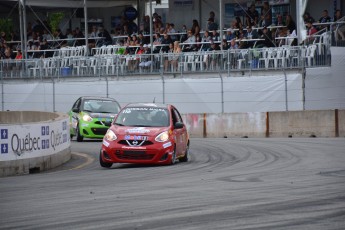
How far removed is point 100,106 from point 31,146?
38.4ft

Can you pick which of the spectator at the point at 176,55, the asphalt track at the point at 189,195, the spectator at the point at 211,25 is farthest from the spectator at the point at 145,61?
the asphalt track at the point at 189,195

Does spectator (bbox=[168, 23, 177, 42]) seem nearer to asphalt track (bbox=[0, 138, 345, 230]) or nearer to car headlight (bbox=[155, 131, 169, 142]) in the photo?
asphalt track (bbox=[0, 138, 345, 230])

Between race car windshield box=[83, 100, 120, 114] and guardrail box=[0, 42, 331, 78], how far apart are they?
4458 mm

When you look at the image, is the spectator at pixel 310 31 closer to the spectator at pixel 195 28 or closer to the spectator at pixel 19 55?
the spectator at pixel 195 28

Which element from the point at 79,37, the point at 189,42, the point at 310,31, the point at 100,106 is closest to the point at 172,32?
the point at 189,42

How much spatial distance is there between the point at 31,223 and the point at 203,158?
11.6 metres

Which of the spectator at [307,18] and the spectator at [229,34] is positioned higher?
the spectator at [307,18]

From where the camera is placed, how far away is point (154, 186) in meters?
15.4

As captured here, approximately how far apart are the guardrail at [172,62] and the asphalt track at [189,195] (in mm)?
10493

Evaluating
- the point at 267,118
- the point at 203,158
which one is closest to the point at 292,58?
the point at 267,118

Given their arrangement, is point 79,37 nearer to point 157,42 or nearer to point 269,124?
point 157,42

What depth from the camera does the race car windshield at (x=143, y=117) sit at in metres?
21.2

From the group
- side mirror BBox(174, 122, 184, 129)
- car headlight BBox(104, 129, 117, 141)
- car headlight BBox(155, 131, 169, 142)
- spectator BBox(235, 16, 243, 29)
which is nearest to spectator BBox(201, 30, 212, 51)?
spectator BBox(235, 16, 243, 29)

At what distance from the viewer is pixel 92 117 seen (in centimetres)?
3083
